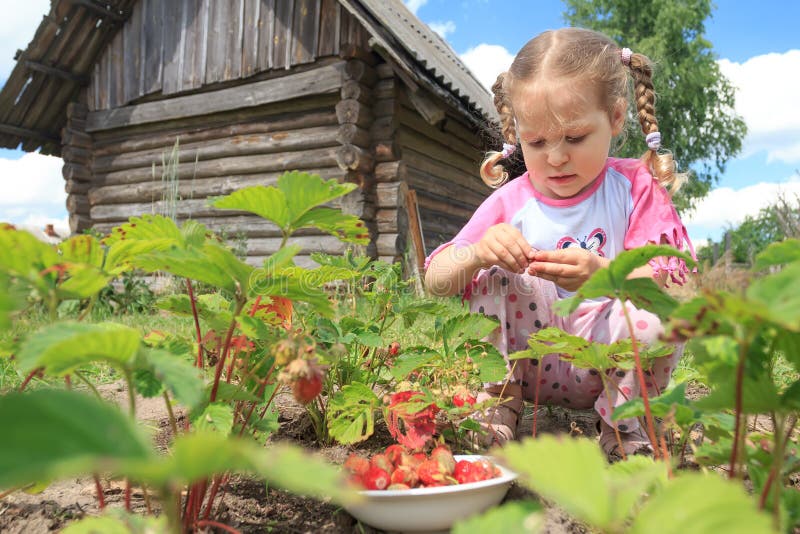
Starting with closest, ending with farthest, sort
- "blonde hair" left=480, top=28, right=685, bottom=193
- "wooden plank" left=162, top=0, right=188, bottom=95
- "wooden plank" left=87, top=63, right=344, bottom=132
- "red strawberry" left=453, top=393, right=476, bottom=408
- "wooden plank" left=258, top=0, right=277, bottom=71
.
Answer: "red strawberry" left=453, top=393, right=476, bottom=408
"blonde hair" left=480, top=28, right=685, bottom=193
"wooden plank" left=87, top=63, right=344, bottom=132
"wooden plank" left=258, top=0, right=277, bottom=71
"wooden plank" left=162, top=0, right=188, bottom=95

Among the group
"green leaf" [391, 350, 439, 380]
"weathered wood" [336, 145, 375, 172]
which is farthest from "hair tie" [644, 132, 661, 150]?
"weathered wood" [336, 145, 375, 172]

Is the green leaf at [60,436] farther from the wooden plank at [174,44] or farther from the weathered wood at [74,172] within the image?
the weathered wood at [74,172]

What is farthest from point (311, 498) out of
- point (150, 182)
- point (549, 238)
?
point (150, 182)

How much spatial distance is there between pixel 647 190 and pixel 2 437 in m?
1.71

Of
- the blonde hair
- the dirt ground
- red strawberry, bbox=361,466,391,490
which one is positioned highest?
the blonde hair

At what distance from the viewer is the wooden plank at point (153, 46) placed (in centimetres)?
746

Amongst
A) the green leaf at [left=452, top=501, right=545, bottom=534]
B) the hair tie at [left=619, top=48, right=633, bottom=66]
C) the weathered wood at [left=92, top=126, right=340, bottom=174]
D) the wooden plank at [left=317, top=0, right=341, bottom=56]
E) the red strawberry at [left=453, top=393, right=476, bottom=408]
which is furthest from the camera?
the weathered wood at [left=92, top=126, right=340, bottom=174]

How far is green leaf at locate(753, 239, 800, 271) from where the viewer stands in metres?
0.61

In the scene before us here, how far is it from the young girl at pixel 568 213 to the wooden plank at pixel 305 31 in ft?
15.9

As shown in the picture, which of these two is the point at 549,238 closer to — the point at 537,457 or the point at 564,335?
the point at 564,335

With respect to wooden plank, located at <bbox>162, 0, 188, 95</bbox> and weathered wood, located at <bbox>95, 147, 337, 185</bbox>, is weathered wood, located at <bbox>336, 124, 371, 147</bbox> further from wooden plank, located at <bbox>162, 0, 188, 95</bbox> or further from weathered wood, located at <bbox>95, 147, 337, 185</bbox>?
wooden plank, located at <bbox>162, 0, 188, 95</bbox>

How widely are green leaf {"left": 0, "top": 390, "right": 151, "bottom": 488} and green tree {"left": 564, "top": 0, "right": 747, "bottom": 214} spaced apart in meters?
18.3

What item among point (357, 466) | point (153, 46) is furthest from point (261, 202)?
point (153, 46)

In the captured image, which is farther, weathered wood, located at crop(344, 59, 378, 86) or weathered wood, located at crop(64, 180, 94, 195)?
weathered wood, located at crop(64, 180, 94, 195)
